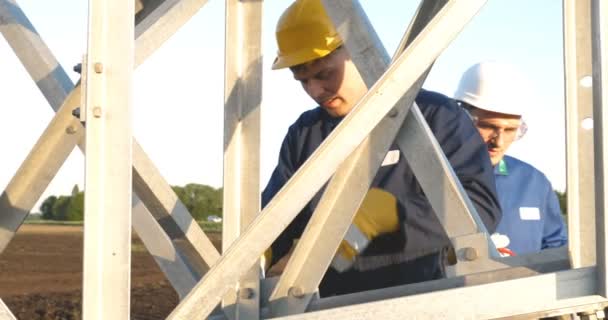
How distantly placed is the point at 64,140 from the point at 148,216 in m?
0.45

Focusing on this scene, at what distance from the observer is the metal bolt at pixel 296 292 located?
367cm

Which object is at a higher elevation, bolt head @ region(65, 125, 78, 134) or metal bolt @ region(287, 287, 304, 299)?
bolt head @ region(65, 125, 78, 134)

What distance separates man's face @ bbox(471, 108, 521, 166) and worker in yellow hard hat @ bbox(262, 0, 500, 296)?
113 inches

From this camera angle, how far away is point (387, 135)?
3545 millimetres

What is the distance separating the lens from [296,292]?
369cm

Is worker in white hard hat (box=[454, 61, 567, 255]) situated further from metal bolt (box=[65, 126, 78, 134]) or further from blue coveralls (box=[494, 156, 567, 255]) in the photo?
metal bolt (box=[65, 126, 78, 134])

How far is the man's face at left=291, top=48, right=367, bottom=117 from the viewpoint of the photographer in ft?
16.1

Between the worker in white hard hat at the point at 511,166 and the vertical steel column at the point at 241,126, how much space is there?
312 centimetres

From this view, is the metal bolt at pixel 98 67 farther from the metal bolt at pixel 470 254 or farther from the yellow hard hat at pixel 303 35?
the yellow hard hat at pixel 303 35

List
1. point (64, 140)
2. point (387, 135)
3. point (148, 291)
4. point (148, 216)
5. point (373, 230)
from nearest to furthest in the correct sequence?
1. point (387, 135)
2. point (64, 140)
3. point (148, 216)
4. point (373, 230)
5. point (148, 291)

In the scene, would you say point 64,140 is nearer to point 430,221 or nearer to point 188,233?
point 188,233

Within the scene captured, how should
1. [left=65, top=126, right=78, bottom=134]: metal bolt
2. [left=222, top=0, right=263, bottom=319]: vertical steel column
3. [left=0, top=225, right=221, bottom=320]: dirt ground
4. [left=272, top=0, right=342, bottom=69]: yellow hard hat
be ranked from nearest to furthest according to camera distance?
[left=65, top=126, right=78, bottom=134]: metal bolt
[left=222, top=0, right=263, bottom=319]: vertical steel column
[left=272, top=0, right=342, bottom=69]: yellow hard hat
[left=0, top=225, right=221, bottom=320]: dirt ground

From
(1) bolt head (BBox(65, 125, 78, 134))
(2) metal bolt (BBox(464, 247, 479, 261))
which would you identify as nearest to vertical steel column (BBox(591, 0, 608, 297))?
(2) metal bolt (BBox(464, 247, 479, 261))

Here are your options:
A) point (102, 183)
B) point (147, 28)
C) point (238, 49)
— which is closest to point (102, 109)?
point (102, 183)
